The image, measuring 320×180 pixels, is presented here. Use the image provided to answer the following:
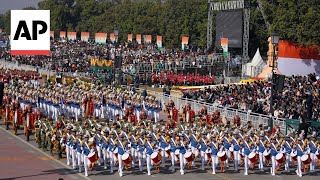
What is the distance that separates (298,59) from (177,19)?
41.1 m

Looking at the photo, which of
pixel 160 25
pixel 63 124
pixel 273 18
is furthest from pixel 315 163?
pixel 160 25

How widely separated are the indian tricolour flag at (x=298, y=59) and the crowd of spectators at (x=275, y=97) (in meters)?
7.66

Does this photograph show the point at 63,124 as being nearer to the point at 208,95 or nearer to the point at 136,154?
the point at 136,154

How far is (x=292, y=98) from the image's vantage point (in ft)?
142

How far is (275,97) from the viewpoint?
44.1 meters

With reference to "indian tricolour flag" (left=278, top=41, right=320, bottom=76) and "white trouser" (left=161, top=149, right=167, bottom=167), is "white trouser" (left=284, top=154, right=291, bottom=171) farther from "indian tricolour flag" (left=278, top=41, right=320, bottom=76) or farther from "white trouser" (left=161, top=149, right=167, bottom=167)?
"indian tricolour flag" (left=278, top=41, right=320, bottom=76)

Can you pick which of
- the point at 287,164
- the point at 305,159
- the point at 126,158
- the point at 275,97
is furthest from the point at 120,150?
the point at 275,97

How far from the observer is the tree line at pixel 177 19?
56844 mm

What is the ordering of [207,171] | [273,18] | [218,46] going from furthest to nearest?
[218,46] < [273,18] < [207,171]

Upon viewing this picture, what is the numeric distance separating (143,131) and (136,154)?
3.37ft

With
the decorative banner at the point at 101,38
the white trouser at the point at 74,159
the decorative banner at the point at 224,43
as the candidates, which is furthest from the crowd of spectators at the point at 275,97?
the decorative banner at the point at 101,38

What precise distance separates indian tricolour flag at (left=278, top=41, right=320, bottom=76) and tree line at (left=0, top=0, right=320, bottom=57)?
114 cm

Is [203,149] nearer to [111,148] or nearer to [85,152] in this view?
[111,148]

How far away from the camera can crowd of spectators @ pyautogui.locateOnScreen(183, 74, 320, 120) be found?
40.2m
